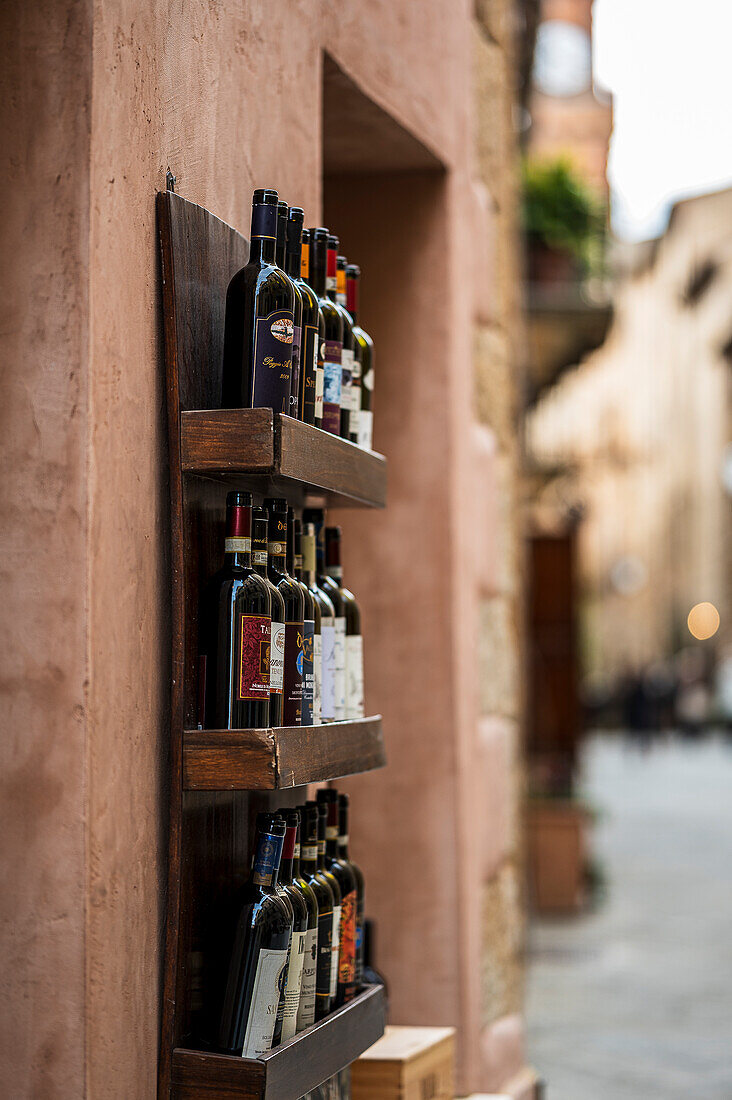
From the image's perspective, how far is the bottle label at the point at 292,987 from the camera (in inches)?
74.3

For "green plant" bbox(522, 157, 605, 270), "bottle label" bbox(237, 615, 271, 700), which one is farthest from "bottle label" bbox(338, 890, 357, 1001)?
"green plant" bbox(522, 157, 605, 270)

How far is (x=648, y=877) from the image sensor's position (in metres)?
9.39

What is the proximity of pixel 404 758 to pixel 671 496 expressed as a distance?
96.4 ft

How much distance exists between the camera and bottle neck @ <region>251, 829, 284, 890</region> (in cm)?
188

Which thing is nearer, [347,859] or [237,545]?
[237,545]

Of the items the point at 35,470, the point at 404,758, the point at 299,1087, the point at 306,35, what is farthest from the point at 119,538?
the point at 404,758

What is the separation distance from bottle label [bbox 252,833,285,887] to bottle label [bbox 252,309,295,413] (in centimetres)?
58

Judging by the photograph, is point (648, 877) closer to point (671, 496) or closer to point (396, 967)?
point (396, 967)

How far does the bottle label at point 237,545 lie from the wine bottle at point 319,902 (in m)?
0.42

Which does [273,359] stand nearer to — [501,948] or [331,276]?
[331,276]

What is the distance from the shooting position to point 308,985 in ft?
6.43

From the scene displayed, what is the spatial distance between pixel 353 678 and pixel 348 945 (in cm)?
41

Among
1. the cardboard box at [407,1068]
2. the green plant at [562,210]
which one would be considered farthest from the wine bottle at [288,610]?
the green plant at [562,210]

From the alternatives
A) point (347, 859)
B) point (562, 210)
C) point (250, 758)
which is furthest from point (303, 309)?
point (562, 210)
